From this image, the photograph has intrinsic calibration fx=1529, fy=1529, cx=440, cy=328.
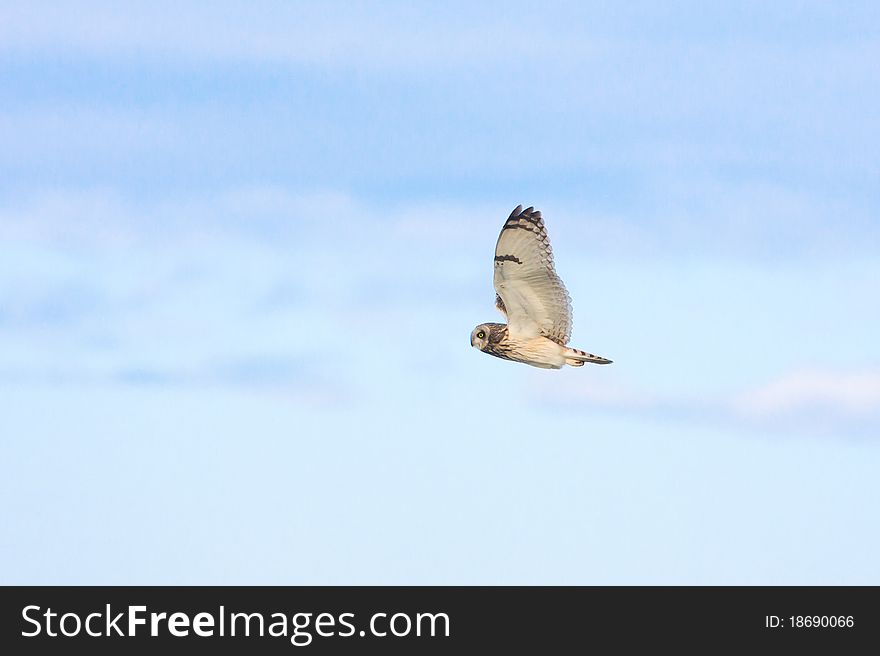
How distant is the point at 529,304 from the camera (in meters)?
34.2

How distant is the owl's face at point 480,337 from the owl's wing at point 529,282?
556mm

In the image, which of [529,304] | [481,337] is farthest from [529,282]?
[481,337]

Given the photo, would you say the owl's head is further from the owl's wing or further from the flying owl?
the owl's wing

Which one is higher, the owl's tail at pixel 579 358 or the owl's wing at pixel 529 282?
the owl's wing at pixel 529 282

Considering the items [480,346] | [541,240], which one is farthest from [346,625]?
[541,240]

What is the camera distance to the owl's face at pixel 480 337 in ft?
115

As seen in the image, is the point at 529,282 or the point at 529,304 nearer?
the point at 529,282

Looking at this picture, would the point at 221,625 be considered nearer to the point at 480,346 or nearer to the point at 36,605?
the point at 36,605

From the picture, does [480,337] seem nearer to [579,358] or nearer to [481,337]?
[481,337]

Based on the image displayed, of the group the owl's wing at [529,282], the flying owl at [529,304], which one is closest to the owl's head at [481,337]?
the flying owl at [529,304]

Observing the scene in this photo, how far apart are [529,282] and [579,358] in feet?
7.21

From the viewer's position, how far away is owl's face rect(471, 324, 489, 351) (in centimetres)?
3491

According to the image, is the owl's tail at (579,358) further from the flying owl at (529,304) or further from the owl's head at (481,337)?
the owl's head at (481,337)

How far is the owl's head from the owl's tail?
182 centimetres
